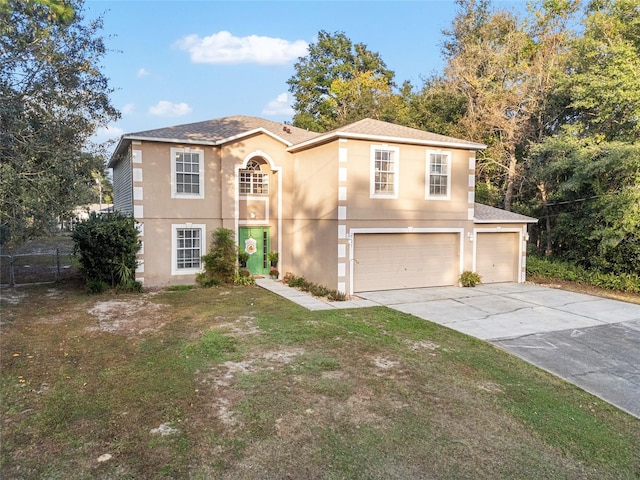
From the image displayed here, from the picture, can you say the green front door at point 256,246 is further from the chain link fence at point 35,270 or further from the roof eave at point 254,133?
the chain link fence at point 35,270

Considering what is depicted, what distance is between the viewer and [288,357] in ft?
22.6

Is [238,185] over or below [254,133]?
below

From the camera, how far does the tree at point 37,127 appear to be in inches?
314

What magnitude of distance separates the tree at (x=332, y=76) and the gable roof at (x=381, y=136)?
19500mm

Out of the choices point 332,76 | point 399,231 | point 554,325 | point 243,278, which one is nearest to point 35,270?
point 243,278

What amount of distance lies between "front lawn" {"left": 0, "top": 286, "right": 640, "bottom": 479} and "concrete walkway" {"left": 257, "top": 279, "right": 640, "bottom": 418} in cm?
64

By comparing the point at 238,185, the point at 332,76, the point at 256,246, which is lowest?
the point at 256,246

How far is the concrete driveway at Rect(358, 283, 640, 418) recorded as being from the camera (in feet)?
21.7

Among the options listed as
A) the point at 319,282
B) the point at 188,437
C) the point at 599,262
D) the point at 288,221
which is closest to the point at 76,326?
the point at 188,437

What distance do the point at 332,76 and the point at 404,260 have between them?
25.6 m

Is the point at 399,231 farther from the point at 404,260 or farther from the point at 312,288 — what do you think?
the point at 312,288

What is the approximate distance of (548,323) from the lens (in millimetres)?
9633

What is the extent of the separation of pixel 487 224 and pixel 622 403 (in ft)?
33.7

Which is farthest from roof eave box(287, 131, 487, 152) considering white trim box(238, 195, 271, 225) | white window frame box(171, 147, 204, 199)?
white window frame box(171, 147, 204, 199)
